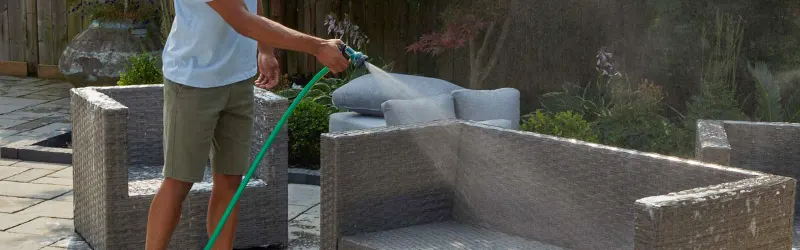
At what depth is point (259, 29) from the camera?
130 inches

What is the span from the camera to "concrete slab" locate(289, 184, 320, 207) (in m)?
5.35

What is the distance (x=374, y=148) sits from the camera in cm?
370

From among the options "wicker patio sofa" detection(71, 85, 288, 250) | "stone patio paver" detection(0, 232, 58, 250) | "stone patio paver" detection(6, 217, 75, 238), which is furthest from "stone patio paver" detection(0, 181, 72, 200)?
"wicker patio sofa" detection(71, 85, 288, 250)

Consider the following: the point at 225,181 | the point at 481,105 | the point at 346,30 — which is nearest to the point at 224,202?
the point at 225,181

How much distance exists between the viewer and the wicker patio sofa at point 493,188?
3285 millimetres

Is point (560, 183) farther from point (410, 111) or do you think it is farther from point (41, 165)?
point (41, 165)

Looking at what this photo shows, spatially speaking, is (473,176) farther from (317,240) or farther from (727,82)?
(727,82)

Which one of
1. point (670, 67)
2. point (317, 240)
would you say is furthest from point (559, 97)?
point (317, 240)

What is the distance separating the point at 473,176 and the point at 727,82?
3.13 metres

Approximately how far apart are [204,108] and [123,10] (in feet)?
17.4

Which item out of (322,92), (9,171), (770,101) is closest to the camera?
(770,101)

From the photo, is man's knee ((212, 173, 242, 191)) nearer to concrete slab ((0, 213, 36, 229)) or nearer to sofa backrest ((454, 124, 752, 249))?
sofa backrest ((454, 124, 752, 249))

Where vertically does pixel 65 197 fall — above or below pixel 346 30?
below

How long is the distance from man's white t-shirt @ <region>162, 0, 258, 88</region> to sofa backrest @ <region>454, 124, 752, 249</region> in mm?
835
